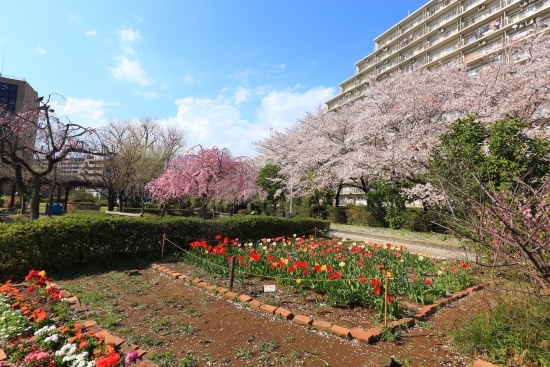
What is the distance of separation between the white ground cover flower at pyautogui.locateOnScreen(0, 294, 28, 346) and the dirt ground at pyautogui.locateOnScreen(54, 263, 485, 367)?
2.51 ft

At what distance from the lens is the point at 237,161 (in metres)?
16.1

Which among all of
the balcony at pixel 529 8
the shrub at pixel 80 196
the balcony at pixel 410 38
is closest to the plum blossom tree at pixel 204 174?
the shrub at pixel 80 196

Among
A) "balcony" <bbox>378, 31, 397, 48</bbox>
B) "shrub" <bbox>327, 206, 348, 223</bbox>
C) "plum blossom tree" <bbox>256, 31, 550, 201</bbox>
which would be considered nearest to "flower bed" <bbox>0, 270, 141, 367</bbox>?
"plum blossom tree" <bbox>256, 31, 550, 201</bbox>

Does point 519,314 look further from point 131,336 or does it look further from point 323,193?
point 323,193

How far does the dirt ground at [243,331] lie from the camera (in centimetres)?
305

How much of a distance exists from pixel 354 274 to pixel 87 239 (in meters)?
6.05

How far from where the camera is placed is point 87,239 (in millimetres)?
7172

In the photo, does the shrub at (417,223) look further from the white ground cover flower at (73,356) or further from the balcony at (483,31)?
the balcony at (483,31)

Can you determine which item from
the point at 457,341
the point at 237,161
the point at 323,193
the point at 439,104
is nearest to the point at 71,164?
the point at 237,161

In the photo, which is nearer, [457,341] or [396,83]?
[457,341]

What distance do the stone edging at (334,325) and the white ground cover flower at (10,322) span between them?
8.27 ft

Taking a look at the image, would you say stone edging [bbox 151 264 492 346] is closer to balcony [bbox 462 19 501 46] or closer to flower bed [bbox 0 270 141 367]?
flower bed [bbox 0 270 141 367]

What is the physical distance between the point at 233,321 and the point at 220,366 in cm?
109

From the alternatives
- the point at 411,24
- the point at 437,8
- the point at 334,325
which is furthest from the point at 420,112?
the point at 411,24
